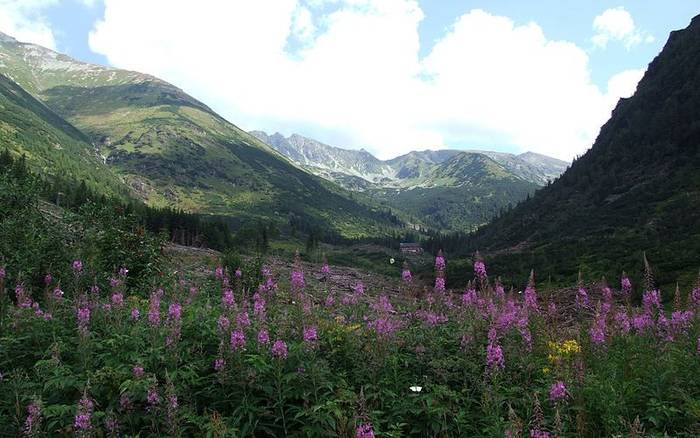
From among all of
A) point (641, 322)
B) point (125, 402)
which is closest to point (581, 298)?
point (641, 322)

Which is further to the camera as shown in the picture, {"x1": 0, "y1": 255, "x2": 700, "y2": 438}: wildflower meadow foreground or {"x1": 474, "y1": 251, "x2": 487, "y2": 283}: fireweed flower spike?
{"x1": 474, "y1": 251, "x2": 487, "y2": 283}: fireweed flower spike

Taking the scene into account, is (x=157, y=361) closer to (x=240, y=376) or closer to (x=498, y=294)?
(x=240, y=376)

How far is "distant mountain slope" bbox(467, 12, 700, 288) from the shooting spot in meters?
63.7

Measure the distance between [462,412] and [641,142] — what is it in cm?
13045

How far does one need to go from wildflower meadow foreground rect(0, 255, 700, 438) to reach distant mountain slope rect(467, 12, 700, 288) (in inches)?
1738

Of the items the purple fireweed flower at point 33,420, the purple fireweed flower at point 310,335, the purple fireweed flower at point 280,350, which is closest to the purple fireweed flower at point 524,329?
the purple fireweed flower at point 310,335

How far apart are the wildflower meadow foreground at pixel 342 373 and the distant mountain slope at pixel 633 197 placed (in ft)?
145

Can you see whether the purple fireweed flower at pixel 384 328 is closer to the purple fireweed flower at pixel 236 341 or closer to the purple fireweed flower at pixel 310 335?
the purple fireweed flower at pixel 310 335

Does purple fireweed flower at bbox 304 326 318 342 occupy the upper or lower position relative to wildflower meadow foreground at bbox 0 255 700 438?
upper

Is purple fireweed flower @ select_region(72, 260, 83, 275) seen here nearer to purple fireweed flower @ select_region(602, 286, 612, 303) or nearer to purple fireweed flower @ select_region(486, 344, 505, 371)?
purple fireweed flower @ select_region(486, 344, 505, 371)

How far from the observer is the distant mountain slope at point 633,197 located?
6372cm

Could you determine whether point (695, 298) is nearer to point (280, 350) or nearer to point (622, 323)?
point (622, 323)

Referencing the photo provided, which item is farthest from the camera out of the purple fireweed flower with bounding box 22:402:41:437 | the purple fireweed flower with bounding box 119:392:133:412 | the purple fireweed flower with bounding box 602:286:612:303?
the purple fireweed flower with bounding box 602:286:612:303

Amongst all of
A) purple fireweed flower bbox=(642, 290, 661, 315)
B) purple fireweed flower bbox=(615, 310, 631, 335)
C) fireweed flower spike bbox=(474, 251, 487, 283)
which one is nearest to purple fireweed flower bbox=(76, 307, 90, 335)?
fireweed flower spike bbox=(474, 251, 487, 283)
